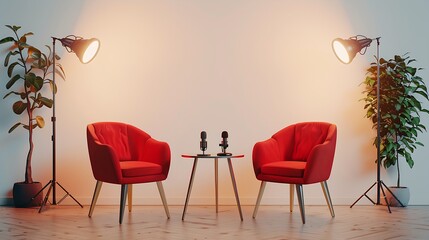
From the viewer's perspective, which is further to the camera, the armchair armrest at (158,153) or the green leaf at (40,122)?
the green leaf at (40,122)

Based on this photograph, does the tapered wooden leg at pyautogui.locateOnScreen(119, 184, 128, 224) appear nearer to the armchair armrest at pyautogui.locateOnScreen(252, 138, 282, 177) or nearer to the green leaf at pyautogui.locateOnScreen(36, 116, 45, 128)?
the armchair armrest at pyautogui.locateOnScreen(252, 138, 282, 177)

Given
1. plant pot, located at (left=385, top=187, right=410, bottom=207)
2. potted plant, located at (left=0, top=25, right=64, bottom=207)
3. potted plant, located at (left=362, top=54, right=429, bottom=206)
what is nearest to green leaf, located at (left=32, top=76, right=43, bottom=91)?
potted plant, located at (left=0, top=25, right=64, bottom=207)

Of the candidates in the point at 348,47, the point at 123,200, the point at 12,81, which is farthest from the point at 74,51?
the point at 348,47

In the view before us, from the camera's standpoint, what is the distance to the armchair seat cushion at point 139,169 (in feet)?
17.7

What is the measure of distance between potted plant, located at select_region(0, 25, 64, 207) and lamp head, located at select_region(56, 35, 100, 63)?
1.17 feet

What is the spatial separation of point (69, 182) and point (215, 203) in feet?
5.19

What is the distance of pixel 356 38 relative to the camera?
20.5 ft

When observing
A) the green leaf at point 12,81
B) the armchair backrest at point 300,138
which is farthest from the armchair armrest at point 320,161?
the green leaf at point 12,81

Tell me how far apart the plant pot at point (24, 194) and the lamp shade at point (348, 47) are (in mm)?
3407

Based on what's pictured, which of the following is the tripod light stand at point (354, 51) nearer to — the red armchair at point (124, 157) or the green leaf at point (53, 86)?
the red armchair at point (124, 157)

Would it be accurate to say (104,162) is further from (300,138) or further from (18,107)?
(300,138)

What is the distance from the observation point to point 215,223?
528 cm

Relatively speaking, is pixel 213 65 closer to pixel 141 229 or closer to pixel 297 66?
pixel 297 66

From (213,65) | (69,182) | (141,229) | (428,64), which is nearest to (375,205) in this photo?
(428,64)
